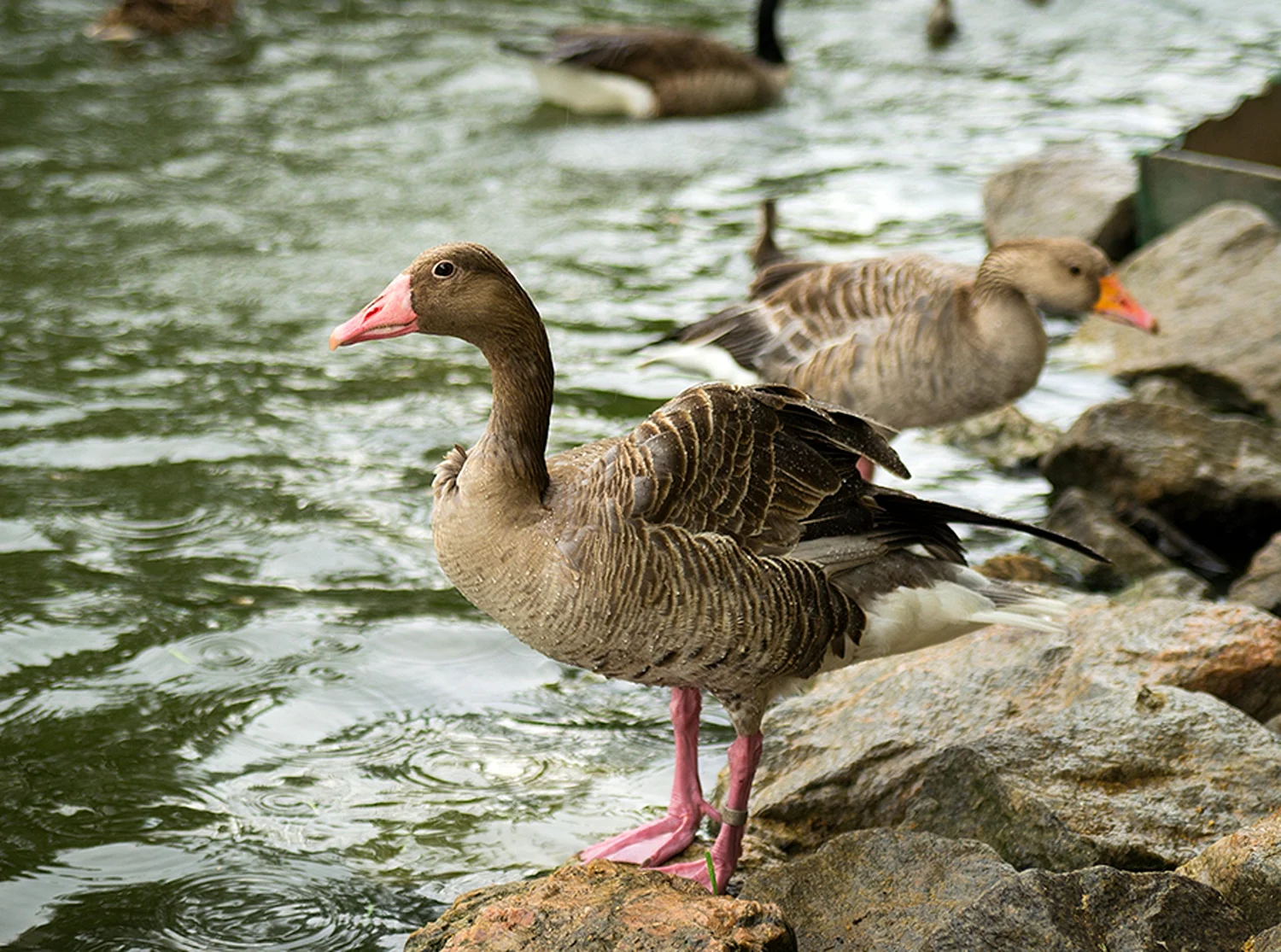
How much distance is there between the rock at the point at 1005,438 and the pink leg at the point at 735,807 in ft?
12.6

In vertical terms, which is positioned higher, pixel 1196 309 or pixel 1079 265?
pixel 1079 265

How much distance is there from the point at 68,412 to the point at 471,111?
6.53 meters

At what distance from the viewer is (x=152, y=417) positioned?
8359 millimetres

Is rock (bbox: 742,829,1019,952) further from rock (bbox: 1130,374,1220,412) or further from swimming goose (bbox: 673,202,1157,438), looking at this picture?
rock (bbox: 1130,374,1220,412)

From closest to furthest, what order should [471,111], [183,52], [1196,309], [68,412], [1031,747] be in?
[1031,747]
[68,412]
[1196,309]
[471,111]
[183,52]

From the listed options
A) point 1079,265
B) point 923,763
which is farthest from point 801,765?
point 1079,265

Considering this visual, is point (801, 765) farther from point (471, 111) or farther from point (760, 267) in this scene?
point (471, 111)

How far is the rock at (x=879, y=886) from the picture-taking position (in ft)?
13.0

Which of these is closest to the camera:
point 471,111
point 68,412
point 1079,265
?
point 1079,265

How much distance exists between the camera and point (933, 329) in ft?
22.4

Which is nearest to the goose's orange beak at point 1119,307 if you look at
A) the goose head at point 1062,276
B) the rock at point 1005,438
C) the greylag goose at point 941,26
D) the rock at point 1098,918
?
the goose head at point 1062,276

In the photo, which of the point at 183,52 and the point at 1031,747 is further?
the point at 183,52

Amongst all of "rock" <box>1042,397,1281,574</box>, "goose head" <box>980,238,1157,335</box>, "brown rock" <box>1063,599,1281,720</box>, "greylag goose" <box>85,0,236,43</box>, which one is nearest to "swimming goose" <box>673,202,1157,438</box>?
"goose head" <box>980,238,1157,335</box>

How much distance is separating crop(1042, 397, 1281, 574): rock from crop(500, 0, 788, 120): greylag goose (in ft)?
24.2
